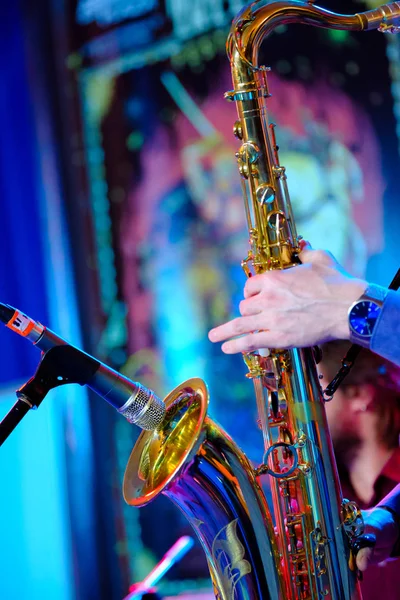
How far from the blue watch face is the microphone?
40 centimetres

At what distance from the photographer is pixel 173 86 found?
10.2 feet

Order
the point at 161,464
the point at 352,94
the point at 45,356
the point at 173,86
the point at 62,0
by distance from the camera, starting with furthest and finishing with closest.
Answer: the point at 62,0, the point at 173,86, the point at 352,94, the point at 161,464, the point at 45,356

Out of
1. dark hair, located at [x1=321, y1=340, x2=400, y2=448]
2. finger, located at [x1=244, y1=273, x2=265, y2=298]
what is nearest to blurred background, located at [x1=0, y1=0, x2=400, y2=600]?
dark hair, located at [x1=321, y1=340, x2=400, y2=448]

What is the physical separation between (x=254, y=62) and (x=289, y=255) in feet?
1.56

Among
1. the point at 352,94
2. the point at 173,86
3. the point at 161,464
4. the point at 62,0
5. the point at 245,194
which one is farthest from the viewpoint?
the point at 62,0

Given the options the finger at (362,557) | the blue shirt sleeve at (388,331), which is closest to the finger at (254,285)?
the blue shirt sleeve at (388,331)

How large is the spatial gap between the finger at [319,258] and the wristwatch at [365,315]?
0.12m

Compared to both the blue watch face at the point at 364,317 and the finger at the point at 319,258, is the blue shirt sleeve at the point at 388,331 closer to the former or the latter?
the blue watch face at the point at 364,317

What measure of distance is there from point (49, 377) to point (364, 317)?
0.57 m

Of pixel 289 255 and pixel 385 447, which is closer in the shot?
pixel 289 255

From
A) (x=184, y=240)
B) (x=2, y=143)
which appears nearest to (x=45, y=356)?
(x=184, y=240)

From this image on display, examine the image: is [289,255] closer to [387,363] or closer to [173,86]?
[387,363]

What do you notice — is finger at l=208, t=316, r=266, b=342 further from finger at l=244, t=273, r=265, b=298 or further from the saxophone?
the saxophone

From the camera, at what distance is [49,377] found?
46.6 inches
